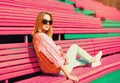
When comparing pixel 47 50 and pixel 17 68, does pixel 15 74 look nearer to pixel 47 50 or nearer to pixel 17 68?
pixel 17 68

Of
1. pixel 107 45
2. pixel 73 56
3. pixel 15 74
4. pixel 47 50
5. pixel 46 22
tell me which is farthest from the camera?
pixel 107 45

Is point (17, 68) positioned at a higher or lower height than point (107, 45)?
higher

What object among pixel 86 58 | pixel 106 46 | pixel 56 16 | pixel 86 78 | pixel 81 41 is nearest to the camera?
Answer: pixel 86 78

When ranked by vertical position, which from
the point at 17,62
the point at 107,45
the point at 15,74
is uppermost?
the point at 17,62

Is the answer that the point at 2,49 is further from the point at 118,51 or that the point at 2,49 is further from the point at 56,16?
the point at 118,51

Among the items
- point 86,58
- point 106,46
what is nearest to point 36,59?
point 86,58

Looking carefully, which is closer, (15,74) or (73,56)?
(15,74)

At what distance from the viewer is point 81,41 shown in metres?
5.20

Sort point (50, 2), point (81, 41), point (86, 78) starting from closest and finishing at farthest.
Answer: point (86, 78) → point (81, 41) → point (50, 2)

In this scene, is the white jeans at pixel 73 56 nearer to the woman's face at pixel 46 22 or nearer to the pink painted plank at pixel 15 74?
the pink painted plank at pixel 15 74

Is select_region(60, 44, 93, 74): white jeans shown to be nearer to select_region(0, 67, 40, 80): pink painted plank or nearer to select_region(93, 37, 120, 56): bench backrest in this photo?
select_region(0, 67, 40, 80): pink painted plank

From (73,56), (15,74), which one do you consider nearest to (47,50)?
(15,74)

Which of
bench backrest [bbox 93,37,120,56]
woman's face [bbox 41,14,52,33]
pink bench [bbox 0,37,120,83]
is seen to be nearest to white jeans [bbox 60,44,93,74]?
pink bench [bbox 0,37,120,83]

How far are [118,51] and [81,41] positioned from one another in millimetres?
1945
